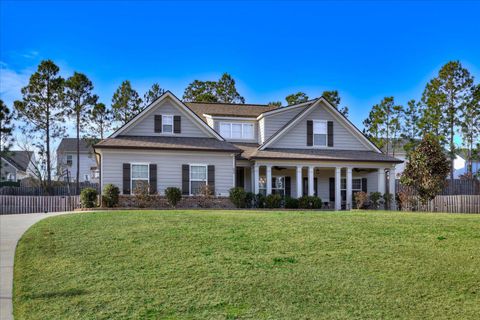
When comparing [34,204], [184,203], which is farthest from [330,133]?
[34,204]

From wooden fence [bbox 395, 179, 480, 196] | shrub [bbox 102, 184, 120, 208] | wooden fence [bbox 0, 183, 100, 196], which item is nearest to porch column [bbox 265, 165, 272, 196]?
shrub [bbox 102, 184, 120, 208]

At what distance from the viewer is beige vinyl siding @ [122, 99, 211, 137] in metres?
27.0

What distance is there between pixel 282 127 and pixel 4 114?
82.0ft

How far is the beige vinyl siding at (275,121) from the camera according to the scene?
98.0 ft

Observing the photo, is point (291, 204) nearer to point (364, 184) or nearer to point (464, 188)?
point (364, 184)

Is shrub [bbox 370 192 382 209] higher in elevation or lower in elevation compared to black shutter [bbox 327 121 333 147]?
lower

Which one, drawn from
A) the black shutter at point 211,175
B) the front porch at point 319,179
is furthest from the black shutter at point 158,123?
the front porch at point 319,179

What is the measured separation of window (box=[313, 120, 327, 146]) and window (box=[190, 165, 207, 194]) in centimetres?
738

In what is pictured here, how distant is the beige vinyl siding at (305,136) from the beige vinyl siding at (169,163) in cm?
375

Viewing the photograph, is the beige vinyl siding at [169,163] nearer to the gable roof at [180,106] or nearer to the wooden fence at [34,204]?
the gable roof at [180,106]

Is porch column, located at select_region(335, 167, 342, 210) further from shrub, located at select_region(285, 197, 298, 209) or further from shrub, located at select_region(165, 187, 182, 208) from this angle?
shrub, located at select_region(165, 187, 182, 208)

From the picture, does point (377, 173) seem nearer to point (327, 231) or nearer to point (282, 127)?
point (282, 127)

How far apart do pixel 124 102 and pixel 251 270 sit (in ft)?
127

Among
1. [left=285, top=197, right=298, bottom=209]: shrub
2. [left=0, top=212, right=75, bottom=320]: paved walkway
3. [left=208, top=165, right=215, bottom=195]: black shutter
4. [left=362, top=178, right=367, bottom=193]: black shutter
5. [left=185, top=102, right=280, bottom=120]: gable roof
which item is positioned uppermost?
[left=185, top=102, right=280, bottom=120]: gable roof
